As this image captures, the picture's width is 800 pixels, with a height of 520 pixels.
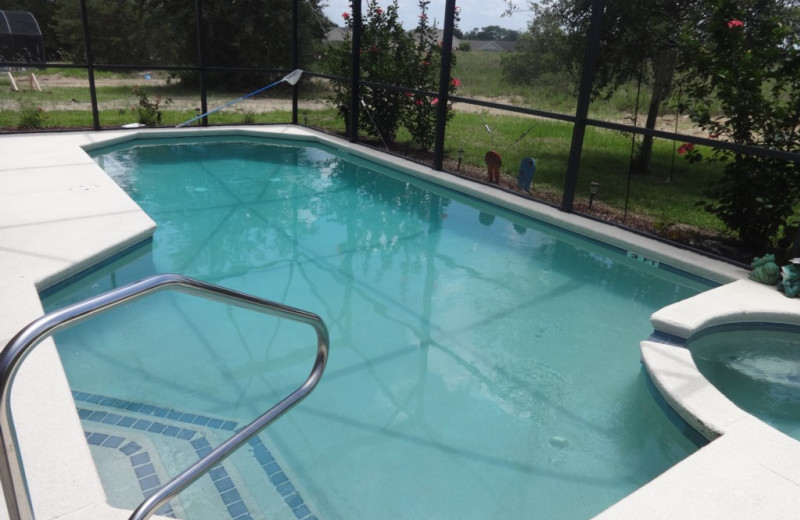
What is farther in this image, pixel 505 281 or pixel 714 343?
pixel 505 281

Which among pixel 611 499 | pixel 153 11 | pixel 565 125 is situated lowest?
pixel 611 499

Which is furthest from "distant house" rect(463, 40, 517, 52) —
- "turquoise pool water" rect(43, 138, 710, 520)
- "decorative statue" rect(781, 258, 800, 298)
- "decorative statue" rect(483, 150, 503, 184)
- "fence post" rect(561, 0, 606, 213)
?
"decorative statue" rect(781, 258, 800, 298)

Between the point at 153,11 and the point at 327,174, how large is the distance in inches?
587

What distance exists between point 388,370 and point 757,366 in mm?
2364

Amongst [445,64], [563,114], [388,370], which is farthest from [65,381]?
[445,64]

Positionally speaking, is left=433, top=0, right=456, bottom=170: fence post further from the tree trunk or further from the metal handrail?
the metal handrail

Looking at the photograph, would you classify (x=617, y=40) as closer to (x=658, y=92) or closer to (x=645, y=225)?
(x=658, y=92)

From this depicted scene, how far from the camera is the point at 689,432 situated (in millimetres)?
2820

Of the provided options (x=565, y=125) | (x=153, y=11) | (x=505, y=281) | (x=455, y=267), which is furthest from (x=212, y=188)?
(x=153, y=11)

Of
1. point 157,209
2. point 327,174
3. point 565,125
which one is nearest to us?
point 157,209

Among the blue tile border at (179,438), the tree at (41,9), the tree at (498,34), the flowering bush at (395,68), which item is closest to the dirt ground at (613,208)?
the flowering bush at (395,68)

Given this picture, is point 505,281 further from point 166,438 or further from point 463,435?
point 166,438

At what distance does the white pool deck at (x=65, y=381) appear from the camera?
213 centimetres

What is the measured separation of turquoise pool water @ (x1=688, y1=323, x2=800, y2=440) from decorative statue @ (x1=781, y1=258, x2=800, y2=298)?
1.19ft
